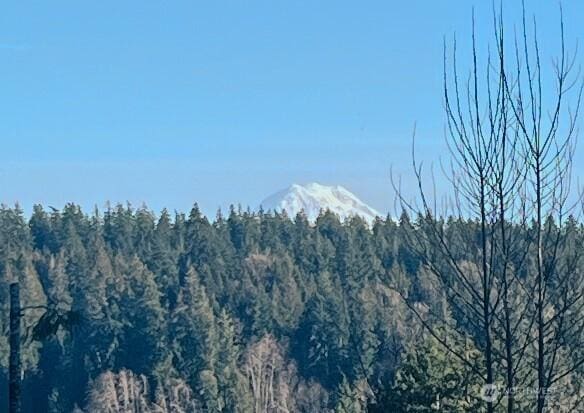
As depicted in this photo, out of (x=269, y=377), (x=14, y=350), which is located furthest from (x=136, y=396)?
(x=14, y=350)

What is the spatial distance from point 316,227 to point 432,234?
83195mm

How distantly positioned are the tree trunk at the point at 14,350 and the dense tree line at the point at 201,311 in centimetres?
3849

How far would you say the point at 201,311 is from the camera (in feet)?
211

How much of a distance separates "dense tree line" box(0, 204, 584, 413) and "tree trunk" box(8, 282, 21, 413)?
3849 cm

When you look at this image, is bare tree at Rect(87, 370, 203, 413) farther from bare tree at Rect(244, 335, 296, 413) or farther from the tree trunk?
the tree trunk

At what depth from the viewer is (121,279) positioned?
70125 mm

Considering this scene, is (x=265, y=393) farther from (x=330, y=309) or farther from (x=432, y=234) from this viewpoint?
(x=432, y=234)

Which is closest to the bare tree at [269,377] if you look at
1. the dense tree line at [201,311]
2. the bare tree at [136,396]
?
the dense tree line at [201,311]

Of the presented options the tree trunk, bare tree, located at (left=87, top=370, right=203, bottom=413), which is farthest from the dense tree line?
the tree trunk

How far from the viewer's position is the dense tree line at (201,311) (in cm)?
5906

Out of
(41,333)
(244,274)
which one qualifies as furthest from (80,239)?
(41,333)

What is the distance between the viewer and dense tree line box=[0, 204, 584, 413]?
59062mm

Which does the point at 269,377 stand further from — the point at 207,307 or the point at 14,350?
the point at 14,350

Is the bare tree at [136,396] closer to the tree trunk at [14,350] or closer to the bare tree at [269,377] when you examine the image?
the bare tree at [269,377]
